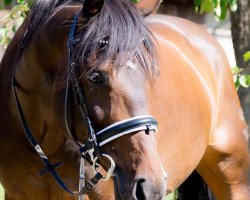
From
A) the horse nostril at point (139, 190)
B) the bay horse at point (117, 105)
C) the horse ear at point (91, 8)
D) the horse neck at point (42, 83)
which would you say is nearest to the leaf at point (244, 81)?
the bay horse at point (117, 105)

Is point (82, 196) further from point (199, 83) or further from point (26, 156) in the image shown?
point (199, 83)

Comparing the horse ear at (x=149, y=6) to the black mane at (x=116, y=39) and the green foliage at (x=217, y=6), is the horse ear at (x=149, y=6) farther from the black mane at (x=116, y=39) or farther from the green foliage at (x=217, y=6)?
the green foliage at (x=217, y=6)

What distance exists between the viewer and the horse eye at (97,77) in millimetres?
2411

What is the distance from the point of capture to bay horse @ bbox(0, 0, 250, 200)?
2.39m

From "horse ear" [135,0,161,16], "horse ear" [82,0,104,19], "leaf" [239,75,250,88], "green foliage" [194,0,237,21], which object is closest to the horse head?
"horse ear" [82,0,104,19]

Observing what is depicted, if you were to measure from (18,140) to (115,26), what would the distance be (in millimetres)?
851

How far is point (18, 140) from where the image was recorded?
9.95 feet

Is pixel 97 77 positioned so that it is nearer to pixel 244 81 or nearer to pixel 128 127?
pixel 128 127

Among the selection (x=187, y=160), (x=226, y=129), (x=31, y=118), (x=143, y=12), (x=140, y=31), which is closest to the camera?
(x=140, y=31)

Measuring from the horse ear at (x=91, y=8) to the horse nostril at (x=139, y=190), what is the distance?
0.67m

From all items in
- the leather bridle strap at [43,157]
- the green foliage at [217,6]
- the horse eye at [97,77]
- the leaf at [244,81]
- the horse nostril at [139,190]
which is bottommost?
the leaf at [244,81]

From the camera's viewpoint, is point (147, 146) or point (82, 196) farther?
point (82, 196)

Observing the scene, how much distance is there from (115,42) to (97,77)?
143 mm

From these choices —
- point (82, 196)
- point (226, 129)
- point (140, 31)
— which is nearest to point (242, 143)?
point (226, 129)
